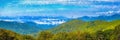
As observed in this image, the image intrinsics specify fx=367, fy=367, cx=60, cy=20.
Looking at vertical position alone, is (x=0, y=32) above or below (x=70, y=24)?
above

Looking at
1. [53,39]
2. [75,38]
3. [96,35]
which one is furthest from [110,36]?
[53,39]

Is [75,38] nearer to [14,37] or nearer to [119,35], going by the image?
[119,35]

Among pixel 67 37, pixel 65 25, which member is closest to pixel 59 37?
pixel 67 37

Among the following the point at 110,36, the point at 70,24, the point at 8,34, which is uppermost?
the point at 8,34

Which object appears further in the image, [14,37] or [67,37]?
[67,37]

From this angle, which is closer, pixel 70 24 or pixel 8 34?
pixel 8 34

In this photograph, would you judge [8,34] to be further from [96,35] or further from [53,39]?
[96,35]

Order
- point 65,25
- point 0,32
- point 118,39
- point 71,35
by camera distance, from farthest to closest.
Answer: point 65,25, point 71,35, point 118,39, point 0,32

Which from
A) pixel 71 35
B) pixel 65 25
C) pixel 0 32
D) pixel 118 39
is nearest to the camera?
pixel 0 32

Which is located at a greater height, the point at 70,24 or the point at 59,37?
the point at 59,37
